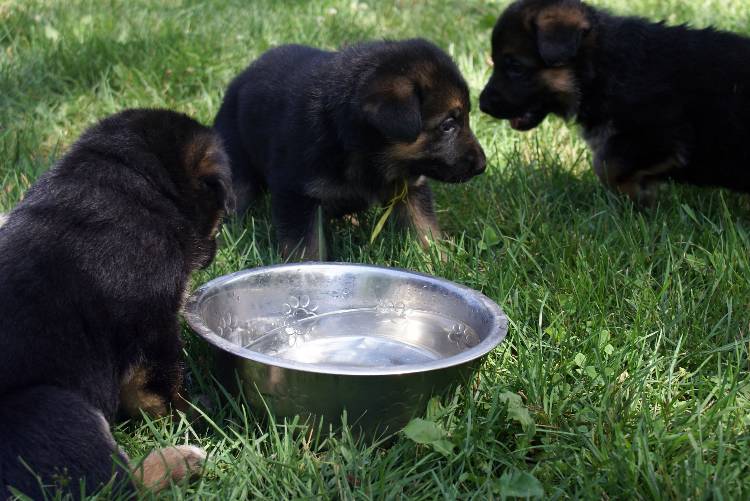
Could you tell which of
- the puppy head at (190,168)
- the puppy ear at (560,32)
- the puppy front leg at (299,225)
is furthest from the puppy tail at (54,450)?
the puppy ear at (560,32)

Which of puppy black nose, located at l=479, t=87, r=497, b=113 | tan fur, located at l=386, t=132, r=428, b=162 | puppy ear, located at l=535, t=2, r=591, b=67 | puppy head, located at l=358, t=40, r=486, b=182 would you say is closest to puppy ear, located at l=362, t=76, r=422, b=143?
puppy head, located at l=358, t=40, r=486, b=182

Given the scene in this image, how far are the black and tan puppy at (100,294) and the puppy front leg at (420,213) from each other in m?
1.16

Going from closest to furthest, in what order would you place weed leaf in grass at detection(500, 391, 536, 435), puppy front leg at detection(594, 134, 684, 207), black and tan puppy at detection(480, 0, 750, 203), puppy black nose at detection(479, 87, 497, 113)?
weed leaf in grass at detection(500, 391, 536, 435), black and tan puppy at detection(480, 0, 750, 203), puppy front leg at detection(594, 134, 684, 207), puppy black nose at detection(479, 87, 497, 113)

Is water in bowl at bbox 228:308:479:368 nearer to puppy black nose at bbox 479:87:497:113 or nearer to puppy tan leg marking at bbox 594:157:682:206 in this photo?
puppy tan leg marking at bbox 594:157:682:206

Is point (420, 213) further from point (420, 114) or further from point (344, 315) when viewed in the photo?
point (344, 315)

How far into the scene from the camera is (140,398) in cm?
257

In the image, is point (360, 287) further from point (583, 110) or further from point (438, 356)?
point (583, 110)

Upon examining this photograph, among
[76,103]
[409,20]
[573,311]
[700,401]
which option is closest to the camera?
[700,401]

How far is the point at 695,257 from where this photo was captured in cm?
339

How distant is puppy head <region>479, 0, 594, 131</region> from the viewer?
156 inches

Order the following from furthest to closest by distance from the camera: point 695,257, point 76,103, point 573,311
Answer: point 76,103 → point 695,257 → point 573,311

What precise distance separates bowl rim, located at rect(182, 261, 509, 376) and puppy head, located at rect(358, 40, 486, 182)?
58 cm

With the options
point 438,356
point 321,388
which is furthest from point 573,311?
point 321,388

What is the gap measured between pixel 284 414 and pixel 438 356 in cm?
78
